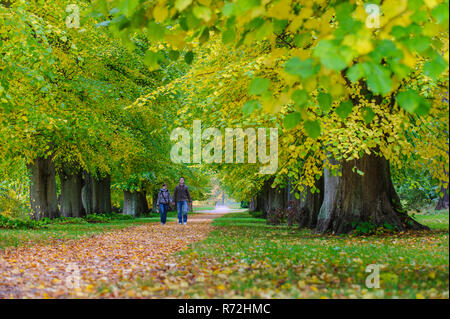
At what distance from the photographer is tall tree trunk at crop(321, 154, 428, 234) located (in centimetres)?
1274

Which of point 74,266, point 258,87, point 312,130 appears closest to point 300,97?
point 258,87

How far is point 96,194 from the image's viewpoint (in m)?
31.1

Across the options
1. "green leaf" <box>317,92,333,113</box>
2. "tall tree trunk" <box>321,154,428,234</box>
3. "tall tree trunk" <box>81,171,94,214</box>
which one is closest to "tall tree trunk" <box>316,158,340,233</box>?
"tall tree trunk" <box>321,154,428,234</box>

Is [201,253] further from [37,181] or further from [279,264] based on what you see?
[37,181]

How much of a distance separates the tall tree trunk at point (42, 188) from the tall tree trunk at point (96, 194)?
8.40 metres

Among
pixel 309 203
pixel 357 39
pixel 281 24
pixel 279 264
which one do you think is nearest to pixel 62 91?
pixel 309 203

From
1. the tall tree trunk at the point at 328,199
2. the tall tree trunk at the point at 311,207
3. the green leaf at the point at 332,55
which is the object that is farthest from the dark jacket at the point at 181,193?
the green leaf at the point at 332,55

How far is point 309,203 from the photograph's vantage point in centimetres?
1820

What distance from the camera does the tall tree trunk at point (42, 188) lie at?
68.2 feet

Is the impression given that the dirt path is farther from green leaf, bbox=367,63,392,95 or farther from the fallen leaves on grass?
green leaf, bbox=367,63,392,95

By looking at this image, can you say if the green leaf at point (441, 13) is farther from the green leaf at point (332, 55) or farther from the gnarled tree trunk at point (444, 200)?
the gnarled tree trunk at point (444, 200)

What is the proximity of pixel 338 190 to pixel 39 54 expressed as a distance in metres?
8.63

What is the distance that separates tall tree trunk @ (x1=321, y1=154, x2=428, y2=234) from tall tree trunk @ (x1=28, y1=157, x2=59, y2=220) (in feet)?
45.2

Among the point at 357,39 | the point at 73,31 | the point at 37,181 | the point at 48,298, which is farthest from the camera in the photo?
the point at 37,181
